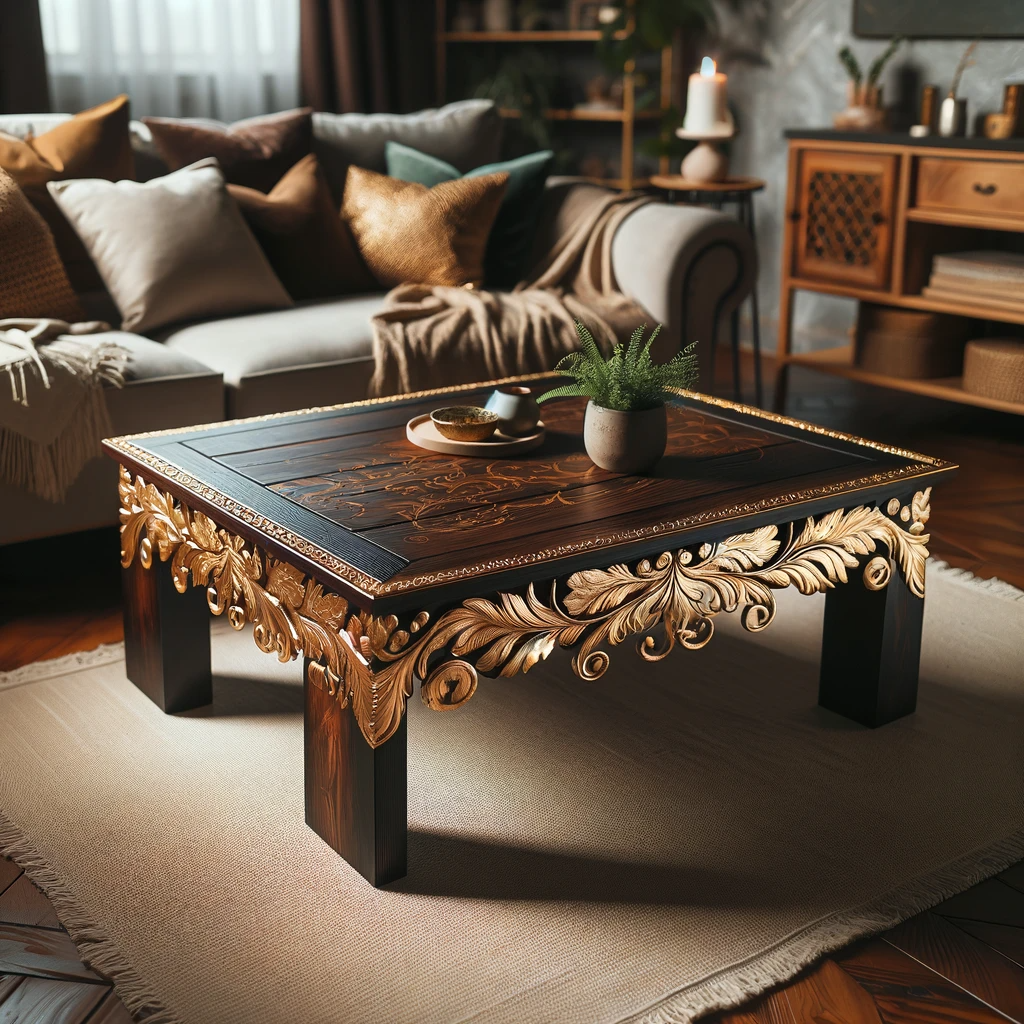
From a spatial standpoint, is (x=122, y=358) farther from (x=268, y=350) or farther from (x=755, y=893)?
(x=755, y=893)

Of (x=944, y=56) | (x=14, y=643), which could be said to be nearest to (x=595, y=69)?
(x=944, y=56)

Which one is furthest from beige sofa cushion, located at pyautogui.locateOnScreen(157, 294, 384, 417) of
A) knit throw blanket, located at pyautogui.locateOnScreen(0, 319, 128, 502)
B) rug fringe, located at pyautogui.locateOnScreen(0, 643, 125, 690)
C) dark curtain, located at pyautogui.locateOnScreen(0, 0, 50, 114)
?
dark curtain, located at pyautogui.locateOnScreen(0, 0, 50, 114)

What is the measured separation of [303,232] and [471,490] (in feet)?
5.43

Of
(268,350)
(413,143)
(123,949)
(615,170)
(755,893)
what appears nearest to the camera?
(123,949)

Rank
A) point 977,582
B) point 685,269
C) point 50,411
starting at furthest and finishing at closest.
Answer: point 685,269 < point 977,582 < point 50,411

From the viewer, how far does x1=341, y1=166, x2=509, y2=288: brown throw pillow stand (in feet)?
10.5

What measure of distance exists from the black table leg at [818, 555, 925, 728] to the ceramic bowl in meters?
0.58

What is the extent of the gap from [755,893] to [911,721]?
56 centimetres

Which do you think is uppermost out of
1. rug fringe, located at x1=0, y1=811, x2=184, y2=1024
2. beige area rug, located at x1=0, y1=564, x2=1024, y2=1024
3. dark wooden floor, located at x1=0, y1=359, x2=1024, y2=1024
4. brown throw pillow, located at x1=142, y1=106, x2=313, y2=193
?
brown throw pillow, located at x1=142, y1=106, x2=313, y2=193

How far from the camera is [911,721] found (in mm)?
1944

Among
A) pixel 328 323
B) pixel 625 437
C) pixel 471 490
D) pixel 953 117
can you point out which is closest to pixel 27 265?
pixel 328 323

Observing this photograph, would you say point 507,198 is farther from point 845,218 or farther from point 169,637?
point 169,637

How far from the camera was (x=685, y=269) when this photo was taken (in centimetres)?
310

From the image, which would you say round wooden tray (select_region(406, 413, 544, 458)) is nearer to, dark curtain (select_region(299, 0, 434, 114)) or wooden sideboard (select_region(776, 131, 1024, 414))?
wooden sideboard (select_region(776, 131, 1024, 414))
